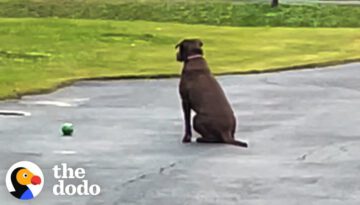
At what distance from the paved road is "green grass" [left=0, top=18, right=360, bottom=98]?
6.34ft

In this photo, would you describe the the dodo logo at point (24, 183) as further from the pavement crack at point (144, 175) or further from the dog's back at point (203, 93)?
the dog's back at point (203, 93)

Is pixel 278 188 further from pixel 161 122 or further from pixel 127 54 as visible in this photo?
pixel 127 54

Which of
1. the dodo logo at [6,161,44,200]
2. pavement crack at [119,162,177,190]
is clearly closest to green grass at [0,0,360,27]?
pavement crack at [119,162,177,190]

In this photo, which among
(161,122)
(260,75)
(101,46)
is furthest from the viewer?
(101,46)

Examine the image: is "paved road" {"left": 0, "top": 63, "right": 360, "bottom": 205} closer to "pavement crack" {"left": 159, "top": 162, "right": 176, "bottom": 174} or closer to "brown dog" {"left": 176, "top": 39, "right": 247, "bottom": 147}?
"pavement crack" {"left": 159, "top": 162, "right": 176, "bottom": 174}

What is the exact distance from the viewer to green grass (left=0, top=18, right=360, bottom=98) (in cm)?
2128

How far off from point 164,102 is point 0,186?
7.29 metres

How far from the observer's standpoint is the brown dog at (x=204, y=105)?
12.2 meters

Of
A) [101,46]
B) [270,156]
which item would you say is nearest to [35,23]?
[101,46]

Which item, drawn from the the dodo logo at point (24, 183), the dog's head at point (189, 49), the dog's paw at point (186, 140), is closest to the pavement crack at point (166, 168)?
the dog's paw at point (186, 140)

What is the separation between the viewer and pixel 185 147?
12367 mm

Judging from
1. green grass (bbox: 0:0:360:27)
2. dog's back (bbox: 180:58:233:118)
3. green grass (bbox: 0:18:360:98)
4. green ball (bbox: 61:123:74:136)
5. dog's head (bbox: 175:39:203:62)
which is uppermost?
dog's head (bbox: 175:39:203:62)

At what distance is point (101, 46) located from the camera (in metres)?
26.6

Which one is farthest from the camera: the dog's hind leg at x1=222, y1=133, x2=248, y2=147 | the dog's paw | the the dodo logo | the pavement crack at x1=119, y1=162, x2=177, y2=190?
the dog's paw
